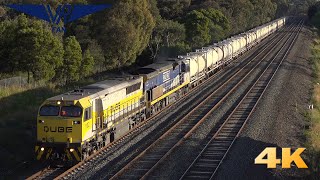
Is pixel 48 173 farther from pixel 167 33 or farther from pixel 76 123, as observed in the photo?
pixel 167 33

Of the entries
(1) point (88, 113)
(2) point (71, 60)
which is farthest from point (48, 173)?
(2) point (71, 60)

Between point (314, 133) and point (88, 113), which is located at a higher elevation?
point (88, 113)

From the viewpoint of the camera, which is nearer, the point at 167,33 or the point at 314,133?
the point at 314,133

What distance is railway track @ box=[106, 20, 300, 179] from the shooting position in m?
19.0

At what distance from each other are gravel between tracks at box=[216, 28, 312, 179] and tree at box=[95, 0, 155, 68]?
14707 mm

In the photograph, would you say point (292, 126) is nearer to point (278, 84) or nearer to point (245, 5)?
point (278, 84)

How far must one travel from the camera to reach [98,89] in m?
22.0

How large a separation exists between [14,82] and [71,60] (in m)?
5.22

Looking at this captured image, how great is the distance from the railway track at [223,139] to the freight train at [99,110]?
4772mm

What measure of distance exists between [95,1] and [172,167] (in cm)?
3698

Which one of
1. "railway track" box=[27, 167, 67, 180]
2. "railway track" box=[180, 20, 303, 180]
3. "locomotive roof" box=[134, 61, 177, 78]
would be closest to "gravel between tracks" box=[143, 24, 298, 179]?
"railway track" box=[180, 20, 303, 180]

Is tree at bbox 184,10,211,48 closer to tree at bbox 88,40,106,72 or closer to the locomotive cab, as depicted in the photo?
tree at bbox 88,40,106,72

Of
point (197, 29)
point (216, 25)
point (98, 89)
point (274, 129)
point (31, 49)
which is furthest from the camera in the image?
point (216, 25)

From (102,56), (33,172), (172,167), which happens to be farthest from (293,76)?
(33,172)
